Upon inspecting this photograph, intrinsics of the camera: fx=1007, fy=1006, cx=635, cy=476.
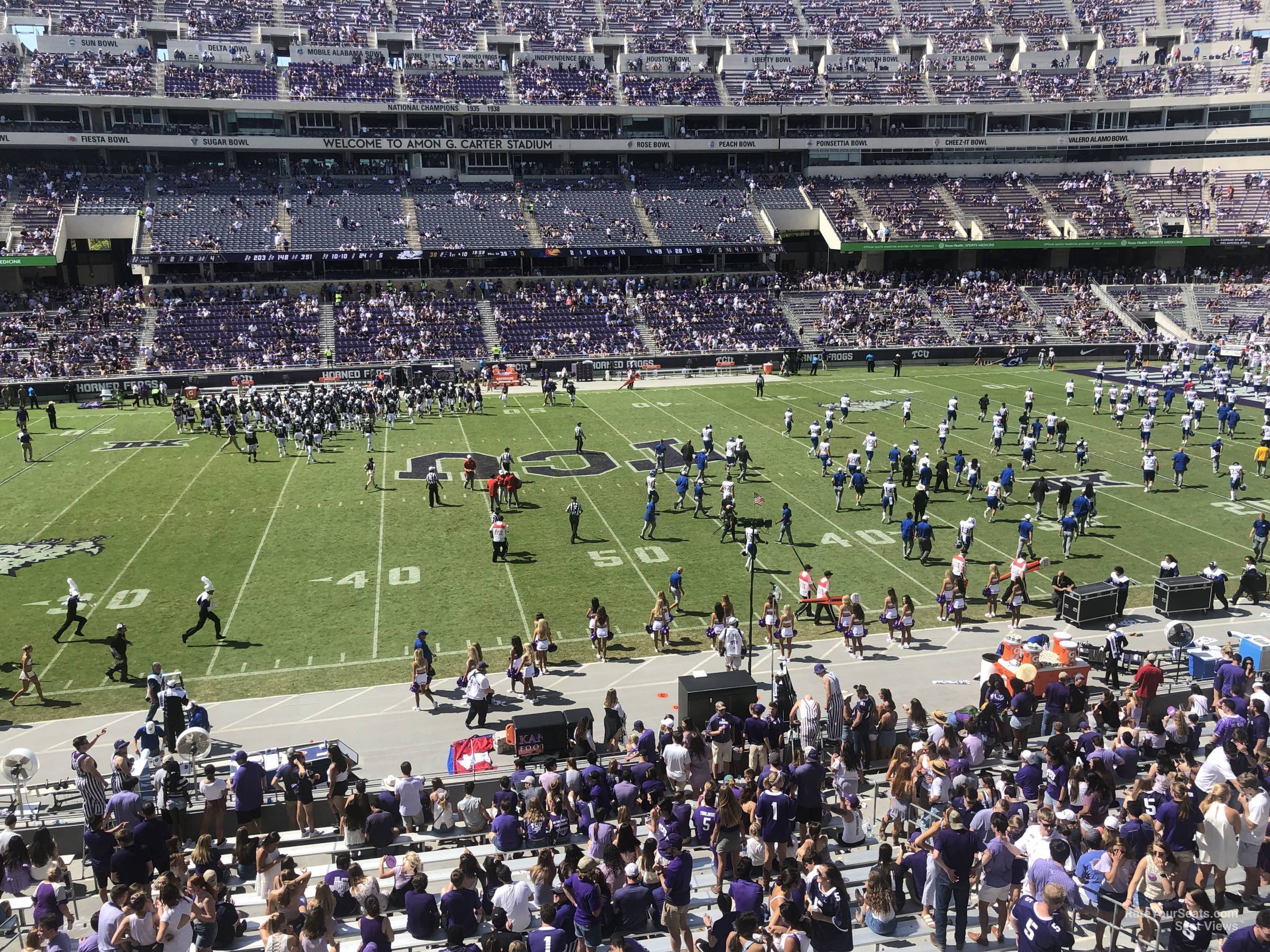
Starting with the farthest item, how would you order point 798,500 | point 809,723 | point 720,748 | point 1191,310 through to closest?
point 1191,310 < point 798,500 < point 809,723 < point 720,748

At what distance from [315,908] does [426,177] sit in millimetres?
63275

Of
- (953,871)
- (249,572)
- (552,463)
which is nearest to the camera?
(953,871)

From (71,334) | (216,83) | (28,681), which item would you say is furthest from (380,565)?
(216,83)

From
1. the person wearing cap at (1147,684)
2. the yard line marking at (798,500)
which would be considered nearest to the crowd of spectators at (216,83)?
the yard line marking at (798,500)

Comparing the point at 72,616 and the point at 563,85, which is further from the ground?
the point at 563,85

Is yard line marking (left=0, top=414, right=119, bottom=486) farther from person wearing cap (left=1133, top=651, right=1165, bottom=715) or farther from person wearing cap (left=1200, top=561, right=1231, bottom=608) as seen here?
person wearing cap (left=1200, top=561, right=1231, bottom=608)

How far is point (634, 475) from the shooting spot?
30.2 meters

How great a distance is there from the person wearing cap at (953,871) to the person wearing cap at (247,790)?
7441 mm

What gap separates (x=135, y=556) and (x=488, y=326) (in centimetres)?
3270

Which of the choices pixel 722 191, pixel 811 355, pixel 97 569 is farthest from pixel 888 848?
pixel 722 191

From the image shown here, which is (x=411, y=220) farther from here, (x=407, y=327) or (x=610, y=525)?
(x=610, y=525)

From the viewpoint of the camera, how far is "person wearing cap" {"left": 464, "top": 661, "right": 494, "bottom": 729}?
15.0 meters

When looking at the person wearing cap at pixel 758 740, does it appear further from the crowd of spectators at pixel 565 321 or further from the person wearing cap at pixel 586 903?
the crowd of spectators at pixel 565 321

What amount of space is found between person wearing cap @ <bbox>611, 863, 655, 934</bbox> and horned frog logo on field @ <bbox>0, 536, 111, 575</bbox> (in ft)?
63.3
